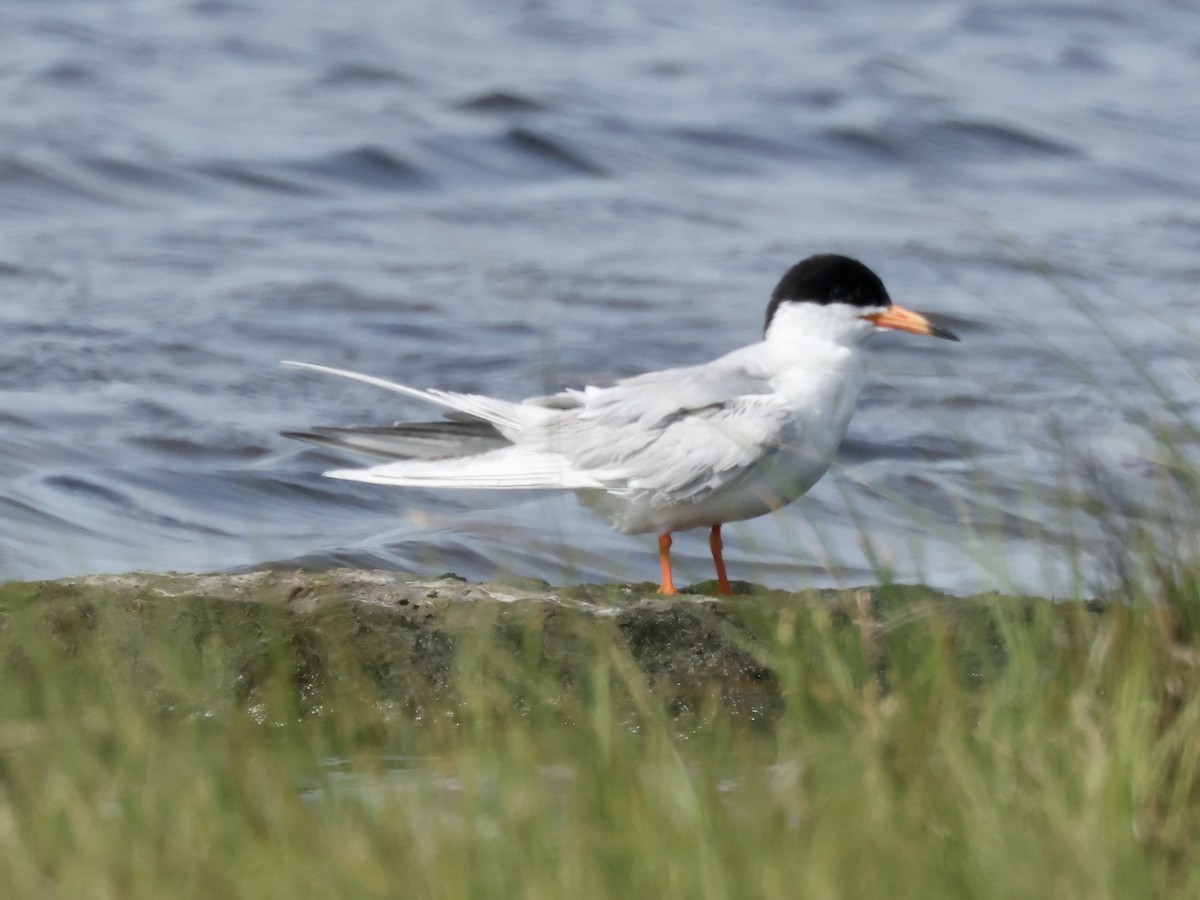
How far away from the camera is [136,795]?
3002 mm

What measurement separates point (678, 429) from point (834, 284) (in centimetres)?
67

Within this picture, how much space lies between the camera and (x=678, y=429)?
17.6 ft

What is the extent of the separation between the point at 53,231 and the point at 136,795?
893 centimetres

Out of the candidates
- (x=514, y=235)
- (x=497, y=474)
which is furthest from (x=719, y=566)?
(x=514, y=235)

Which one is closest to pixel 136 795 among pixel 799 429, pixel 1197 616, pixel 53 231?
pixel 1197 616

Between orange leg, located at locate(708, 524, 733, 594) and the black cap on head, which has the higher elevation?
the black cap on head

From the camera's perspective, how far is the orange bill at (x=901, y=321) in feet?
18.5

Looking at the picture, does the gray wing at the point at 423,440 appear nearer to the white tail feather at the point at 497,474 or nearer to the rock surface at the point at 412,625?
the white tail feather at the point at 497,474

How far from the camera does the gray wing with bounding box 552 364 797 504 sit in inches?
205

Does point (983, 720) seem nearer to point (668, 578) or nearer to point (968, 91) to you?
point (968, 91)

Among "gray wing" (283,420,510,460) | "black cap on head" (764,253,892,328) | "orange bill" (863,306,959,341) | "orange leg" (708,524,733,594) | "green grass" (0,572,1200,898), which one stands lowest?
"orange leg" (708,524,733,594)

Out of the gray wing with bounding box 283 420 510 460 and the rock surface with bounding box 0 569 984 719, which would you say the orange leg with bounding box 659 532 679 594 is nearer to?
the rock surface with bounding box 0 569 984 719

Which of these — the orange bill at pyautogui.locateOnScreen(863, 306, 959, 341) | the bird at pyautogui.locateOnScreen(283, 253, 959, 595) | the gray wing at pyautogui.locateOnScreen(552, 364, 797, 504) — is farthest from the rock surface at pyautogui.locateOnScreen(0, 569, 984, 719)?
the orange bill at pyautogui.locateOnScreen(863, 306, 959, 341)

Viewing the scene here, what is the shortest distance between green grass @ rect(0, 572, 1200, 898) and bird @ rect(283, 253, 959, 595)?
1.19 m
